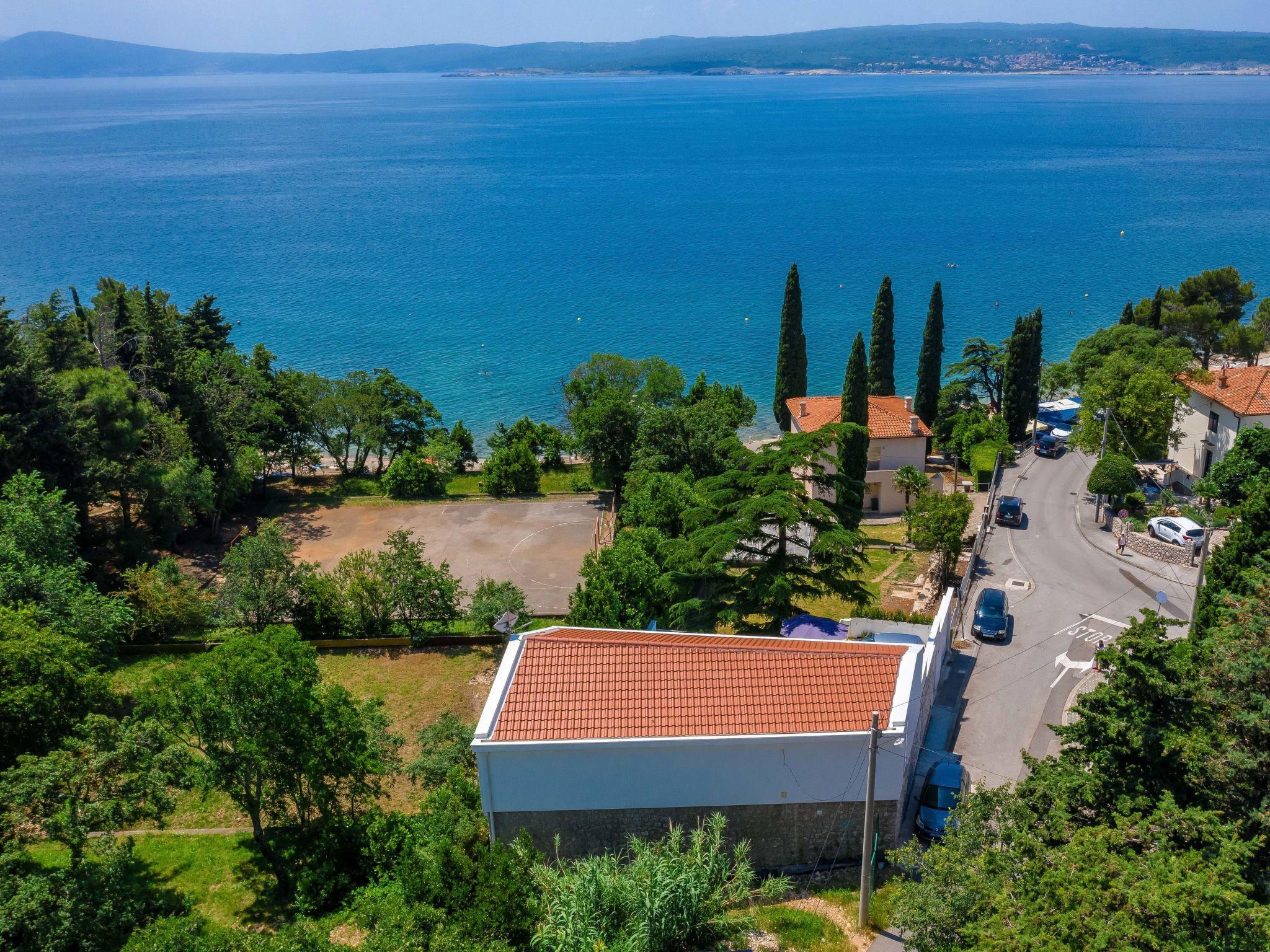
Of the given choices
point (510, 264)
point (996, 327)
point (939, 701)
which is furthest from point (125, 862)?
point (510, 264)

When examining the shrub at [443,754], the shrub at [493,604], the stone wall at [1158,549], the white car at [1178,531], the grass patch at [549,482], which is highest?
the shrub at [443,754]

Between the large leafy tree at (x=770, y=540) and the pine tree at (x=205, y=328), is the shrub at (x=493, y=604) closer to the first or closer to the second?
the large leafy tree at (x=770, y=540)

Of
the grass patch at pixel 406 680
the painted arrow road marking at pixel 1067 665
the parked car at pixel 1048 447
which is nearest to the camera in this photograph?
the grass patch at pixel 406 680

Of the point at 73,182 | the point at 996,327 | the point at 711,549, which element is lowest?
the point at 996,327

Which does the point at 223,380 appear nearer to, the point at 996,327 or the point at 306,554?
the point at 306,554

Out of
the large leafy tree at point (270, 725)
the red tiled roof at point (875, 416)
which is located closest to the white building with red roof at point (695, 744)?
the large leafy tree at point (270, 725)

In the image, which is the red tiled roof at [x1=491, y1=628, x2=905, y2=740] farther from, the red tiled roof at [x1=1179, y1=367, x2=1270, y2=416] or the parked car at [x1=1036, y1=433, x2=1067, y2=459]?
the parked car at [x1=1036, y1=433, x2=1067, y2=459]
